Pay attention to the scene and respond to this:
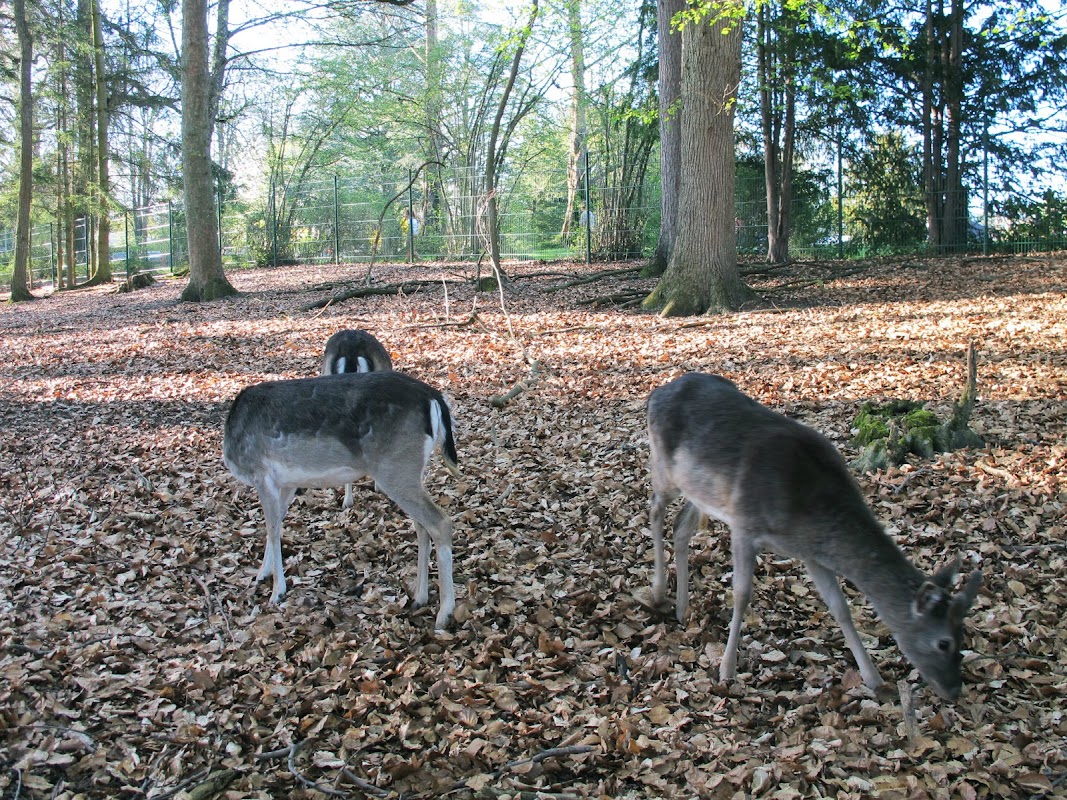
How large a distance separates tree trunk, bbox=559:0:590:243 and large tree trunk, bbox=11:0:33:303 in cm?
1402

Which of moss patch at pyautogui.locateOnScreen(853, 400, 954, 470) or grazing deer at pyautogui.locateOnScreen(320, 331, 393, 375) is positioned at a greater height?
grazing deer at pyautogui.locateOnScreen(320, 331, 393, 375)

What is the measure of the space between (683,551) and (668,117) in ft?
40.6

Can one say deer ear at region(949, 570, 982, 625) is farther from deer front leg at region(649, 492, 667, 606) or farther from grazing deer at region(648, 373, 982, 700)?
deer front leg at region(649, 492, 667, 606)

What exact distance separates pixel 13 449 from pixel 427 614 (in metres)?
5.46

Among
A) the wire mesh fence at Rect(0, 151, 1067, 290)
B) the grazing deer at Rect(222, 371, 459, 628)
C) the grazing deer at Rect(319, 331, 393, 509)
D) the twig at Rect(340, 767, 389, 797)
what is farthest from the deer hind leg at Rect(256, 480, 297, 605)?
the wire mesh fence at Rect(0, 151, 1067, 290)

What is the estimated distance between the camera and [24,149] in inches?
927

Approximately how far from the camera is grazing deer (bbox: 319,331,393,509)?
24.1 ft

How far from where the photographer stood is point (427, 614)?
16.5ft

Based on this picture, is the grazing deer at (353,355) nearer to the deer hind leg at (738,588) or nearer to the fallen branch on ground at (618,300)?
the deer hind leg at (738,588)

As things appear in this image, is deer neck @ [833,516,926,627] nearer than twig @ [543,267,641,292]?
Yes

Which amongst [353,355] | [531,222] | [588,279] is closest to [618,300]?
[588,279]

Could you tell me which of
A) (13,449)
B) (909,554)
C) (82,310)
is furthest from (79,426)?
(82,310)

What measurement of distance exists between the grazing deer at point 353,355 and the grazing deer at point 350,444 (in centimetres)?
186

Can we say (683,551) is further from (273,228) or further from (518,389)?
(273,228)
